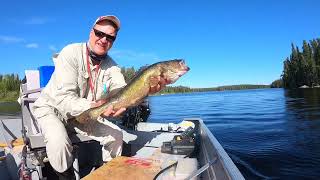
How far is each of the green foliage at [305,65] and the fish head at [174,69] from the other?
148 meters

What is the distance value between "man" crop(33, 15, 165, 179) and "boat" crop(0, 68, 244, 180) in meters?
0.38

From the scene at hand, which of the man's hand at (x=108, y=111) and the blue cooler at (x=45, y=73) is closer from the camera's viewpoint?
the man's hand at (x=108, y=111)

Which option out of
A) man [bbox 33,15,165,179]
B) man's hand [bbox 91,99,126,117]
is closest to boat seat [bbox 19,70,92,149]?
man [bbox 33,15,165,179]

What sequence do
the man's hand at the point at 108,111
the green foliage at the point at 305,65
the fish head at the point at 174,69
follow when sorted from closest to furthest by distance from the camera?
the fish head at the point at 174,69 < the man's hand at the point at 108,111 < the green foliage at the point at 305,65

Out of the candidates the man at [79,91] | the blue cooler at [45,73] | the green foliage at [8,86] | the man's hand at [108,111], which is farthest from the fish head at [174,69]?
the green foliage at [8,86]

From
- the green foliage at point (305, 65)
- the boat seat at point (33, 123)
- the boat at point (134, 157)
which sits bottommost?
the boat at point (134, 157)

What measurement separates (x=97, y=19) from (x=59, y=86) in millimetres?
1084

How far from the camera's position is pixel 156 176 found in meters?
3.94

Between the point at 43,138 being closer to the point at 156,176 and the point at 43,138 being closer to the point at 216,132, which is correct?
the point at 156,176

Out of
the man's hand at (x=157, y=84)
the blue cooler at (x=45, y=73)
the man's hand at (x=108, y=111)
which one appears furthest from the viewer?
the blue cooler at (x=45, y=73)

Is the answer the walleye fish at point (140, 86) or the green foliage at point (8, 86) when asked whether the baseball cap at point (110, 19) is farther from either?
the green foliage at point (8, 86)

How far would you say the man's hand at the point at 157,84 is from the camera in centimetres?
452

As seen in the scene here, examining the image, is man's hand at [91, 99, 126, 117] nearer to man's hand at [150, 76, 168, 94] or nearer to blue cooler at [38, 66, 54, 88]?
man's hand at [150, 76, 168, 94]

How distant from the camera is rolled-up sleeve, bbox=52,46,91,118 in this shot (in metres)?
4.75
